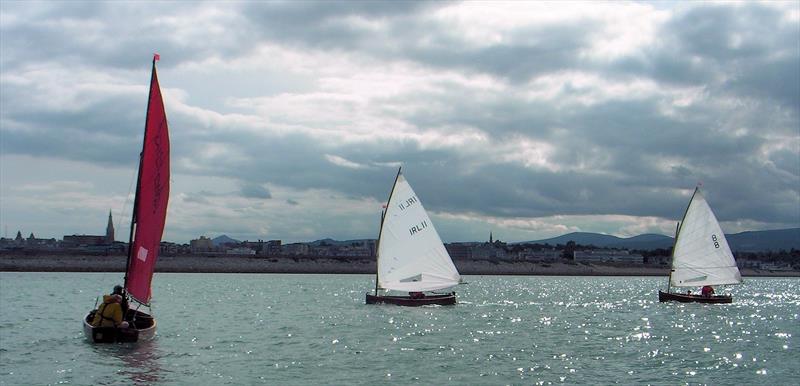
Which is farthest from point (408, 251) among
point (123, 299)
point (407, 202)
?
point (123, 299)

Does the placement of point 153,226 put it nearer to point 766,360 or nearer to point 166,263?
point 766,360

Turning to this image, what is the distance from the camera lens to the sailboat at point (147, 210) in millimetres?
31422

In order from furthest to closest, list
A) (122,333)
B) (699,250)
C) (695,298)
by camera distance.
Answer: (695,298), (699,250), (122,333)

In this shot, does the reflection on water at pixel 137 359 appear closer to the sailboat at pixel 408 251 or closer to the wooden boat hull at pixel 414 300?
the sailboat at pixel 408 251

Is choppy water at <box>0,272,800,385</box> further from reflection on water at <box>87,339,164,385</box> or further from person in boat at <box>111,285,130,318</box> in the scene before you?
person in boat at <box>111,285,130,318</box>

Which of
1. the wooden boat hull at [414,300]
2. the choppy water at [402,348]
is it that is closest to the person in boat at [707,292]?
the choppy water at [402,348]

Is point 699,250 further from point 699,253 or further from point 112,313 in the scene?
point 112,313

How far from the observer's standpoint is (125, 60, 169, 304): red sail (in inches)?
1236

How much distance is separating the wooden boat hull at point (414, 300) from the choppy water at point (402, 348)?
1.00 metres

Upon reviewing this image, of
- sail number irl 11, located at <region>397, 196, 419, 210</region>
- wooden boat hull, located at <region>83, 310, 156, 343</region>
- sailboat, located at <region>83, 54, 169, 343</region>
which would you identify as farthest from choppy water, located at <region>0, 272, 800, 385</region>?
sail number irl 11, located at <region>397, 196, 419, 210</region>

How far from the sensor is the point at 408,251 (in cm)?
5978

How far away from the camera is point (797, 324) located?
176 feet

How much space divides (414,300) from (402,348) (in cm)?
2404

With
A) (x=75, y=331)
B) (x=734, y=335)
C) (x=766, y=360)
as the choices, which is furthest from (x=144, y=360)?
(x=734, y=335)
